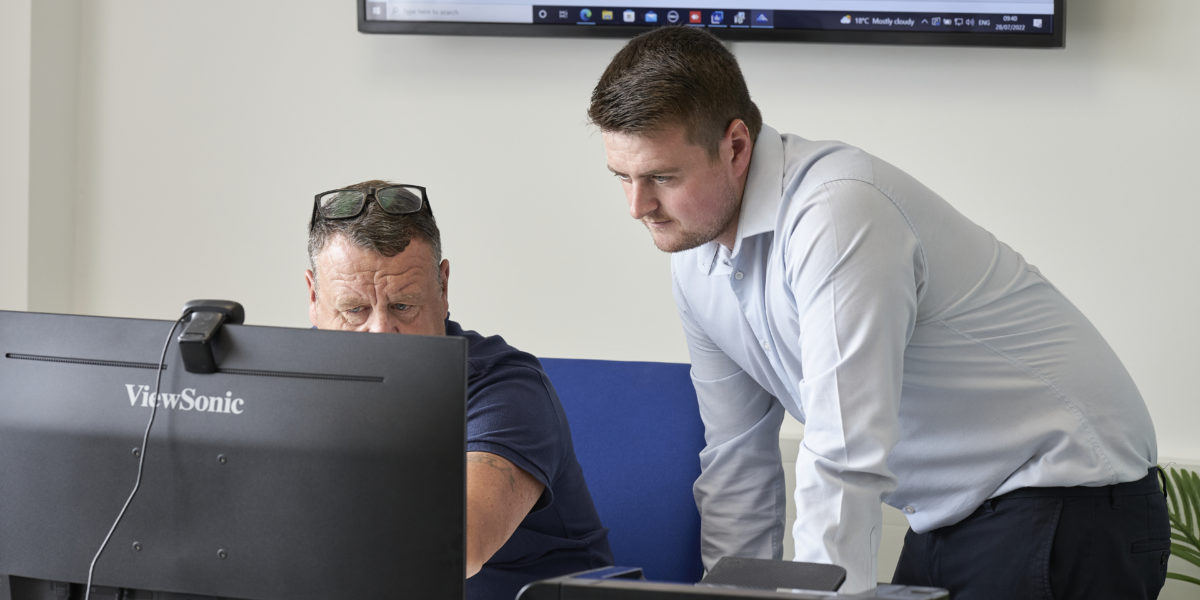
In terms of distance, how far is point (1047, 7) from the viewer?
2297mm

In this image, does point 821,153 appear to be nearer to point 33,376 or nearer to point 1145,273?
point 33,376

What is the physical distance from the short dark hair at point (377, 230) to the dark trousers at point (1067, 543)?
860 millimetres

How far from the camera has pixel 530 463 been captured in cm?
139

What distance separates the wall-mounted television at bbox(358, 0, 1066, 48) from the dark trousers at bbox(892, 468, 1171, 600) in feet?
3.45

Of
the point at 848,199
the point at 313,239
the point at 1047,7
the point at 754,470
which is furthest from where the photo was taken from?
the point at 1047,7

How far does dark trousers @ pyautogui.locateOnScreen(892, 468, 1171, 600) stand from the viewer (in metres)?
1.58

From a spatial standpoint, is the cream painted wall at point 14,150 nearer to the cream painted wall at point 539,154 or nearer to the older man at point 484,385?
the cream painted wall at point 539,154

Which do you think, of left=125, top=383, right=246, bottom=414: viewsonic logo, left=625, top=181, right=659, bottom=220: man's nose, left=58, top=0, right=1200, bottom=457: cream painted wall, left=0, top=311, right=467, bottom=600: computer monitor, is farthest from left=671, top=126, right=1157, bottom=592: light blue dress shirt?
left=58, top=0, right=1200, bottom=457: cream painted wall

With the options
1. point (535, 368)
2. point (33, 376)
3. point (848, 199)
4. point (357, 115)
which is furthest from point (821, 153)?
point (357, 115)

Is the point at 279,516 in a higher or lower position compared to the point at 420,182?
lower

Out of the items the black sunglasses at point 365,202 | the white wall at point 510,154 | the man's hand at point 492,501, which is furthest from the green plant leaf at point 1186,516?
the black sunglasses at point 365,202

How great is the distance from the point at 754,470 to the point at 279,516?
3.19 ft

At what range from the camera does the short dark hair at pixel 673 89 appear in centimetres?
145

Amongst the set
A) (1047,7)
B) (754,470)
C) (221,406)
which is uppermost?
(1047,7)
